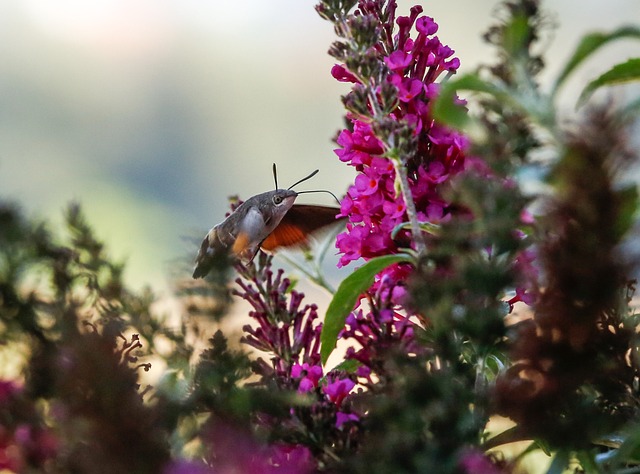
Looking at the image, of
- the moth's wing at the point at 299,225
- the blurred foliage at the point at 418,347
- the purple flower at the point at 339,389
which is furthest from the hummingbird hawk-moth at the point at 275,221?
the blurred foliage at the point at 418,347

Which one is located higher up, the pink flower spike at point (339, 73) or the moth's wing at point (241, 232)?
the moth's wing at point (241, 232)

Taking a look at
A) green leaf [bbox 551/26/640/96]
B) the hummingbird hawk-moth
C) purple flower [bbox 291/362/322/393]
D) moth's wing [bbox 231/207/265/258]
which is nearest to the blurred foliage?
green leaf [bbox 551/26/640/96]

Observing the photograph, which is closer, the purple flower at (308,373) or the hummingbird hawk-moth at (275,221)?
the purple flower at (308,373)

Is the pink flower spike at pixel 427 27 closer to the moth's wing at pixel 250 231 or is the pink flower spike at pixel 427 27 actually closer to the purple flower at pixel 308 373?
the purple flower at pixel 308 373

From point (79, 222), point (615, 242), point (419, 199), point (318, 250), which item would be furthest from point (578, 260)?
point (318, 250)

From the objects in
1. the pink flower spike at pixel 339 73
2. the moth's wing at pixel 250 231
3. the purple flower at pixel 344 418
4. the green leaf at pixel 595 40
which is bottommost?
the purple flower at pixel 344 418

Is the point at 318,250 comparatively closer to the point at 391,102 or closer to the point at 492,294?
the point at 391,102

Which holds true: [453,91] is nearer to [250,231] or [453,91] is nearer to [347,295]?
[347,295]
